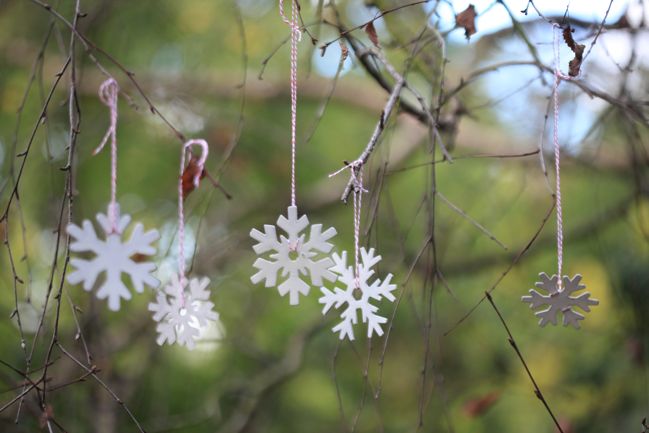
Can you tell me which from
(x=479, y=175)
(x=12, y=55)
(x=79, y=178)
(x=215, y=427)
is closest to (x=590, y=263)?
(x=479, y=175)

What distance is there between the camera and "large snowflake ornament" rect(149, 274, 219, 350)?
73 centimetres

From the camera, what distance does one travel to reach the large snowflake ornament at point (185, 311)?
2.41 ft

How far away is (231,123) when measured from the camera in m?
2.07

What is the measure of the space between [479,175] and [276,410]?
36.9 inches

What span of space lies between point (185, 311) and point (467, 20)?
46cm

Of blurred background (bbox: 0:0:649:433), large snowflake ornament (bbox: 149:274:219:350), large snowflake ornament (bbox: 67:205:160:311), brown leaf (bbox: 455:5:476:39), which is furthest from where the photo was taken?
blurred background (bbox: 0:0:649:433)

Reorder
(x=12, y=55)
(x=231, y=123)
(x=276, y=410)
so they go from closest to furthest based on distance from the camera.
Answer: (x=12, y=55)
(x=231, y=123)
(x=276, y=410)

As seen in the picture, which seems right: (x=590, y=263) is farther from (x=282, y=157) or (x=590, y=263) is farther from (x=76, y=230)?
(x=76, y=230)

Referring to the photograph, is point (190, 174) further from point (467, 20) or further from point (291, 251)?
point (467, 20)

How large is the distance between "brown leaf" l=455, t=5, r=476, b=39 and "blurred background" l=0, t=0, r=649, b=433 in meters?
0.55

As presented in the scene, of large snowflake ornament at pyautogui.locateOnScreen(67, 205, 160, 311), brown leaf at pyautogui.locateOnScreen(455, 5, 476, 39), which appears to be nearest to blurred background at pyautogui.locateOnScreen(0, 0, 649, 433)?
brown leaf at pyautogui.locateOnScreen(455, 5, 476, 39)

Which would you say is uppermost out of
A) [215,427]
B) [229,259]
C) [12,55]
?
[12,55]

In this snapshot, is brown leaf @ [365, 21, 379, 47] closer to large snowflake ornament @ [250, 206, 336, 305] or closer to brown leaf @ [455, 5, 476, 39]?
brown leaf @ [455, 5, 476, 39]

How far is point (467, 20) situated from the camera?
2.84 feet
